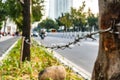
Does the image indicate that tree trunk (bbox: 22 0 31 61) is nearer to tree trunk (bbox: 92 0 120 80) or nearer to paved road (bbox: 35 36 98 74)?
paved road (bbox: 35 36 98 74)

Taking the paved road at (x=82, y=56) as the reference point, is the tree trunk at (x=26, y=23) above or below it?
above

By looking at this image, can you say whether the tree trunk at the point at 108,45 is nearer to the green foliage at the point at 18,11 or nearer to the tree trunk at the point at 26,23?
the tree trunk at the point at 26,23

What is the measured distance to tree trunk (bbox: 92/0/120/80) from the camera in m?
3.55

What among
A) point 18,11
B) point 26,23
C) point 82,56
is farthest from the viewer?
point 18,11

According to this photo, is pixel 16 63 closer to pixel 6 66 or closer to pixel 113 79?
pixel 6 66

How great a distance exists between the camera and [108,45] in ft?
12.0

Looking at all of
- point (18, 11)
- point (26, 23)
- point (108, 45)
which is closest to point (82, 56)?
point (26, 23)

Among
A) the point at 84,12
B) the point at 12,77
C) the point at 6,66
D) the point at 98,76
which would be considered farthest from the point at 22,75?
the point at 84,12

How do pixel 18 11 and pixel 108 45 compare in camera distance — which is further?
pixel 18 11

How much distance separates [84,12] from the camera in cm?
8512

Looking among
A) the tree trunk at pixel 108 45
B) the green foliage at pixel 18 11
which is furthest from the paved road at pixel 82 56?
the green foliage at pixel 18 11

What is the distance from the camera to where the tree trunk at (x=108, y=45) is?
11.6 ft

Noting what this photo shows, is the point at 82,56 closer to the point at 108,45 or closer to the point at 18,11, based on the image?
the point at 108,45

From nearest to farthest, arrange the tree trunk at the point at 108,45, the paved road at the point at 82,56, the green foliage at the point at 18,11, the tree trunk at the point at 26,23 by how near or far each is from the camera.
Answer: the tree trunk at the point at 108,45, the tree trunk at the point at 26,23, the paved road at the point at 82,56, the green foliage at the point at 18,11
